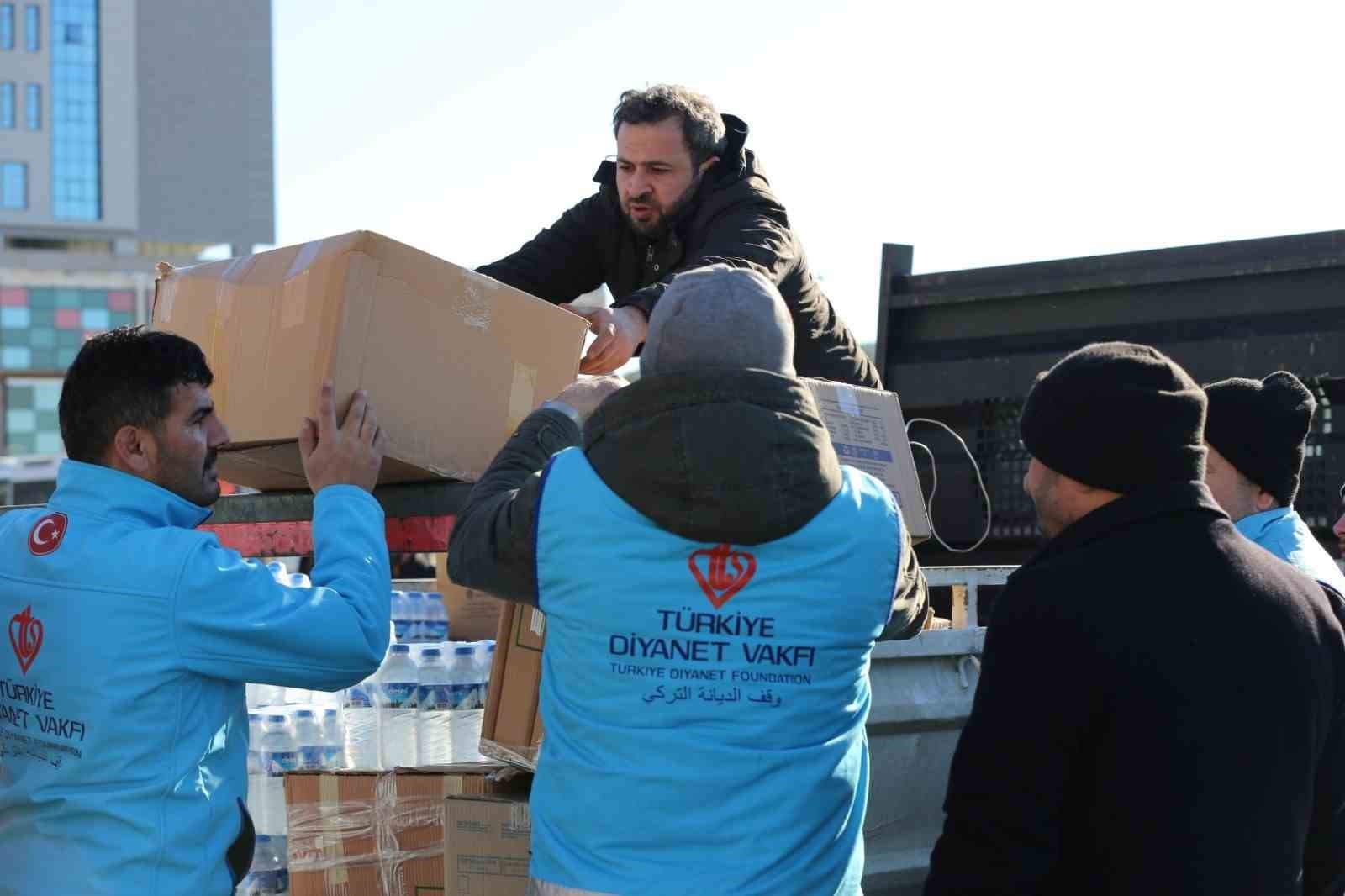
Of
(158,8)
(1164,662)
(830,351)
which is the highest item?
(158,8)

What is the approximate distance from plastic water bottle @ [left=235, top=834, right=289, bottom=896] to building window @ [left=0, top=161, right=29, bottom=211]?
60370 millimetres

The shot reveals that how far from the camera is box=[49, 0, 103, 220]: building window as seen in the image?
60188mm

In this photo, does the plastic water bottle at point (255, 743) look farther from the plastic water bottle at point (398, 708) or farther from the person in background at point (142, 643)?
→ the person in background at point (142, 643)

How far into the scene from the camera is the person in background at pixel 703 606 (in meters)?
2.31

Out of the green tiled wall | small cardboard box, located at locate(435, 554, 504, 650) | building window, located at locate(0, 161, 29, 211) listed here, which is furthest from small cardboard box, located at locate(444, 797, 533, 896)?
building window, located at locate(0, 161, 29, 211)

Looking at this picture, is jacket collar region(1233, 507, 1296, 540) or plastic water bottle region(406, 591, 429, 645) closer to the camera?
jacket collar region(1233, 507, 1296, 540)

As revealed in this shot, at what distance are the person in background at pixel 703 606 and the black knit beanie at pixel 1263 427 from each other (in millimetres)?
1177

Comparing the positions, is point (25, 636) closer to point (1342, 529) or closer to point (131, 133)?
point (1342, 529)

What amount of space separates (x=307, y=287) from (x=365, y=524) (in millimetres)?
609

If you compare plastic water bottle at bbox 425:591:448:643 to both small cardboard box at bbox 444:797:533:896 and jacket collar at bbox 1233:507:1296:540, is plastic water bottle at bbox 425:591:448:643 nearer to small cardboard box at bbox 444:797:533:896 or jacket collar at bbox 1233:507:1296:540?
small cardboard box at bbox 444:797:533:896

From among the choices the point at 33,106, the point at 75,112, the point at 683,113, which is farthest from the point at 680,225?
the point at 75,112

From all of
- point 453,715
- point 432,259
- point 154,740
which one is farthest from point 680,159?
point 154,740

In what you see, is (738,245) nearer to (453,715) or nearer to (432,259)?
(432,259)

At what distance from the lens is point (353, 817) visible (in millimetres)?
3617
